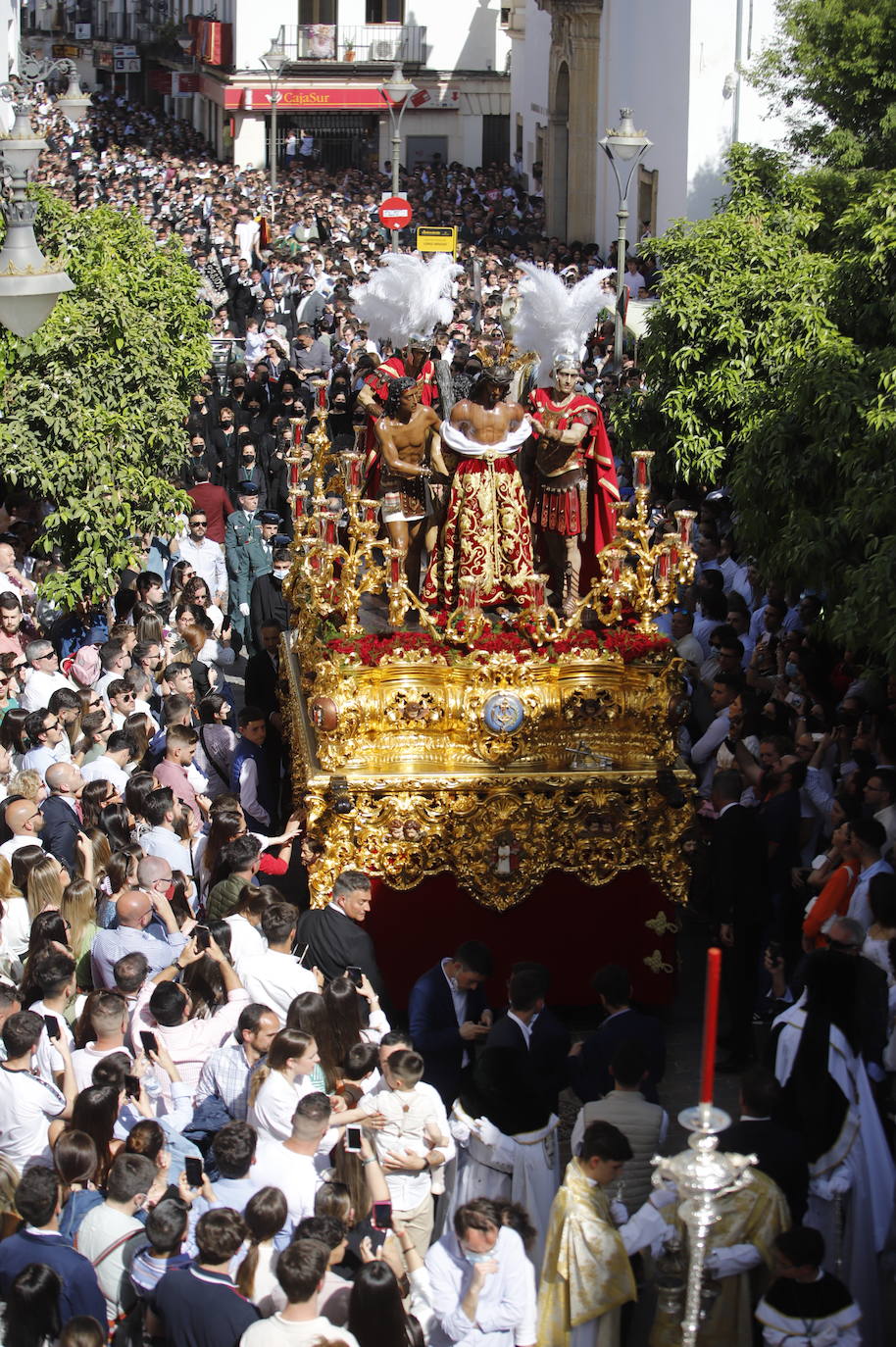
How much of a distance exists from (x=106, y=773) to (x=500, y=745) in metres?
2.13

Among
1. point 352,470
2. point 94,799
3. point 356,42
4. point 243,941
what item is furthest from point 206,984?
point 356,42

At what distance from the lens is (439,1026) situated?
789 centimetres

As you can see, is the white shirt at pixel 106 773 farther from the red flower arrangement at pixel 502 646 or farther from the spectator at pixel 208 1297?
the spectator at pixel 208 1297

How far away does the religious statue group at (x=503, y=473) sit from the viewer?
1051 cm

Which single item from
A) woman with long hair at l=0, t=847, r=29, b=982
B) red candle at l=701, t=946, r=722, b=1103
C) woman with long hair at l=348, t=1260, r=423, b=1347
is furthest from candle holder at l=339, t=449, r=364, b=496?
red candle at l=701, t=946, r=722, b=1103

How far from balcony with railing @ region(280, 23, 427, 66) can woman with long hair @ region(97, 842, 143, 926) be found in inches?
1692

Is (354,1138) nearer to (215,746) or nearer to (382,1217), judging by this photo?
(382,1217)

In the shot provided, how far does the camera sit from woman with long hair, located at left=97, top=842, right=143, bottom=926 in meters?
8.53

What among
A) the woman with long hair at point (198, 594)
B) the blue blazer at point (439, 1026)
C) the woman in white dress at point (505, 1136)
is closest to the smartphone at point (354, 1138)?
the woman in white dress at point (505, 1136)

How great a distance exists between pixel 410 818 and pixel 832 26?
1292 centimetres

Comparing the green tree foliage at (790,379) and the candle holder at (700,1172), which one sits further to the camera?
the green tree foliage at (790,379)

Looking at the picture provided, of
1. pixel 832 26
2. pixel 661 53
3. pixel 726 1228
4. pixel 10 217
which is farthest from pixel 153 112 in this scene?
pixel 726 1228

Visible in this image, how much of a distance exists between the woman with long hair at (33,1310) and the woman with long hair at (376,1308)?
0.91m

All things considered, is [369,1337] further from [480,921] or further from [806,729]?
[806,729]
